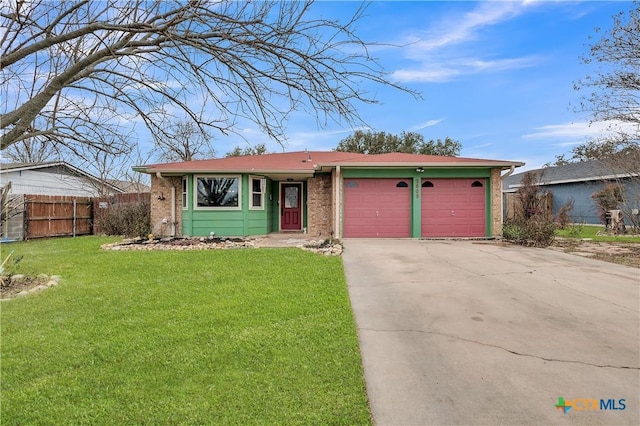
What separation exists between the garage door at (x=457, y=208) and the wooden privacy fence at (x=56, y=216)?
49.2 ft

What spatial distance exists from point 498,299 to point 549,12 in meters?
5.50

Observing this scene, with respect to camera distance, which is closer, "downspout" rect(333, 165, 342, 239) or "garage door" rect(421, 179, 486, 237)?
"downspout" rect(333, 165, 342, 239)

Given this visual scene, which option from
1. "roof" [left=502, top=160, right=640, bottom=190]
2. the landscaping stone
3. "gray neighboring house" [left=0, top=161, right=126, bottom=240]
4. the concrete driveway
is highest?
"roof" [left=502, top=160, right=640, bottom=190]

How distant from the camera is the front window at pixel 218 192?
12980 millimetres

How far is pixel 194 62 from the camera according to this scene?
9.36ft

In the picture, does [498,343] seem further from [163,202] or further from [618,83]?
[163,202]

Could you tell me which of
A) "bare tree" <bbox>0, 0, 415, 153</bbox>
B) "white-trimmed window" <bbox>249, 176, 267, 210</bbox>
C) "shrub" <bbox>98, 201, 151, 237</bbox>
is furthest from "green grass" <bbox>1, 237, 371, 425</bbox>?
"shrub" <bbox>98, 201, 151, 237</bbox>

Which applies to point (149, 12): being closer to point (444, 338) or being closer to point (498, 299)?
point (444, 338)

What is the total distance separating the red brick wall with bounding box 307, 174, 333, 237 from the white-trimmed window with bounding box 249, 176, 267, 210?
192cm

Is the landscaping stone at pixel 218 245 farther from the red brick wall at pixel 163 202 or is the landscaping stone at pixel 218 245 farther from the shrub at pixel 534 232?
the shrub at pixel 534 232

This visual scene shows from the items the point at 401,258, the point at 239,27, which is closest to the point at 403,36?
the point at 239,27

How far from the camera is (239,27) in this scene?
2.58 metres

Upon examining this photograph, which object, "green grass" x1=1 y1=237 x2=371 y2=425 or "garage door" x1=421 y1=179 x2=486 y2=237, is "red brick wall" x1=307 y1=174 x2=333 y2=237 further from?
"green grass" x1=1 y1=237 x2=371 y2=425

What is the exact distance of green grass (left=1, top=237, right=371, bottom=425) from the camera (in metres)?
2.38
